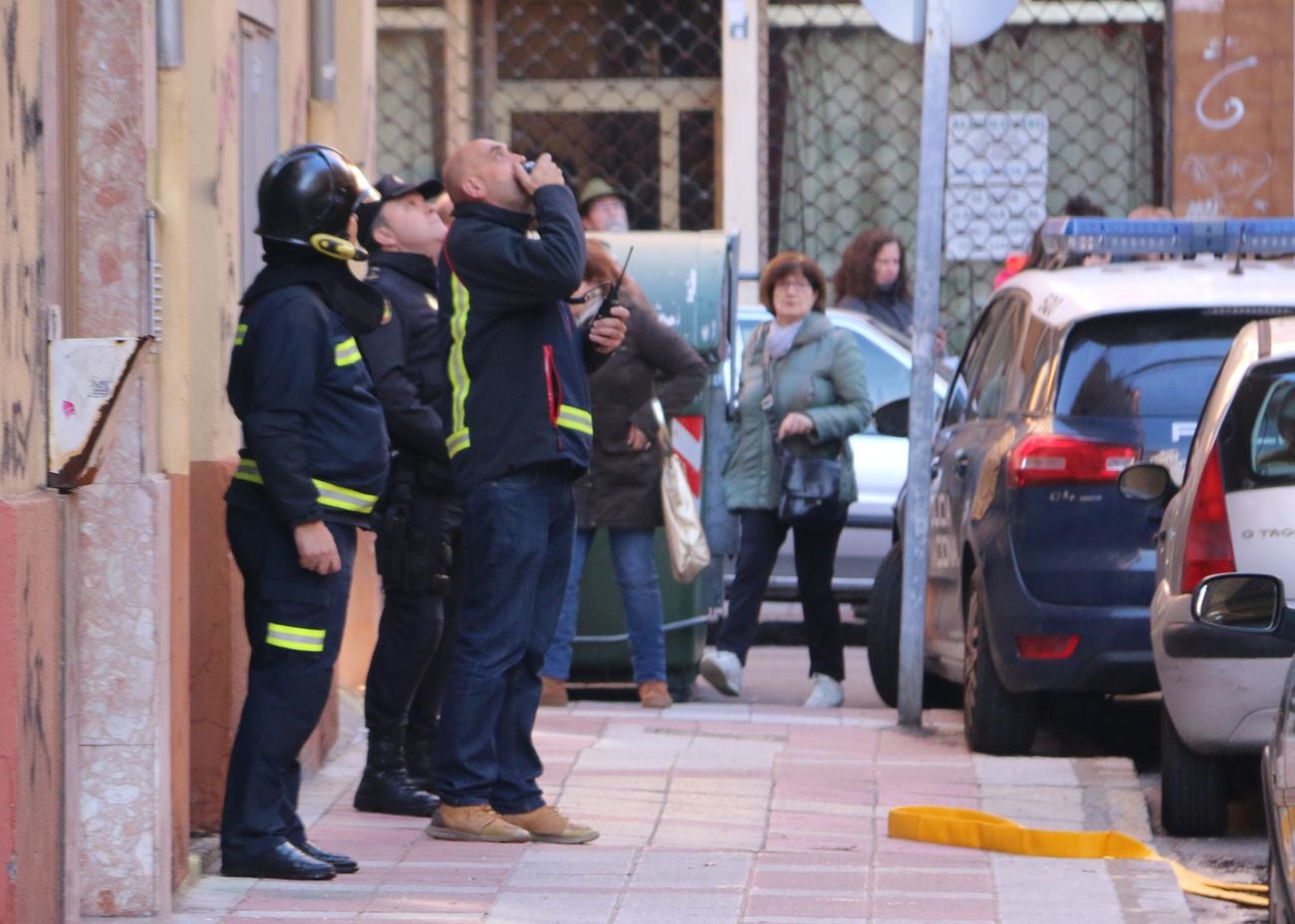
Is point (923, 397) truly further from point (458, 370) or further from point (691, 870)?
point (691, 870)

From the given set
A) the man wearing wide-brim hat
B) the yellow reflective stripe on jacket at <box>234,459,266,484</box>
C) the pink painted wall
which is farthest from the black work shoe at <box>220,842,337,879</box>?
the man wearing wide-brim hat

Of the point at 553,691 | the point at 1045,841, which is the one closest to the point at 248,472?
the point at 1045,841

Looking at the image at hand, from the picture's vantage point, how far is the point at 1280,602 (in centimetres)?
628

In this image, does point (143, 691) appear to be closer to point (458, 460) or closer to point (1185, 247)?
point (458, 460)

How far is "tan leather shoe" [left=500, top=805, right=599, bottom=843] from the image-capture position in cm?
663

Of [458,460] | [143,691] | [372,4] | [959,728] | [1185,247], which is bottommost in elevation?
[959,728]

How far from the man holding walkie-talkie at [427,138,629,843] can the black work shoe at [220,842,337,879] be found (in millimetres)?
638

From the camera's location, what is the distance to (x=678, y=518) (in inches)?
371

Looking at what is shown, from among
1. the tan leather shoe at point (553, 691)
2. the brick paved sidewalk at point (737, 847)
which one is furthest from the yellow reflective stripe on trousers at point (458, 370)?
the tan leather shoe at point (553, 691)

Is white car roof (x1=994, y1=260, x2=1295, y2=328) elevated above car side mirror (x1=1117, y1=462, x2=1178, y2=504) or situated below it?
above

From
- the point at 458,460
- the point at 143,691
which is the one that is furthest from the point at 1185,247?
the point at 143,691

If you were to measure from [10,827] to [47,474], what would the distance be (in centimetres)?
74

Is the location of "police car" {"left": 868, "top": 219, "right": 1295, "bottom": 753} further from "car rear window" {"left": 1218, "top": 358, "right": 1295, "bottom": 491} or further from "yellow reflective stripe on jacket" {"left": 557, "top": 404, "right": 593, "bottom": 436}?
"yellow reflective stripe on jacket" {"left": 557, "top": 404, "right": 593, "bottom": 436}

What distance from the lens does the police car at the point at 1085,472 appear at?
303 inches
